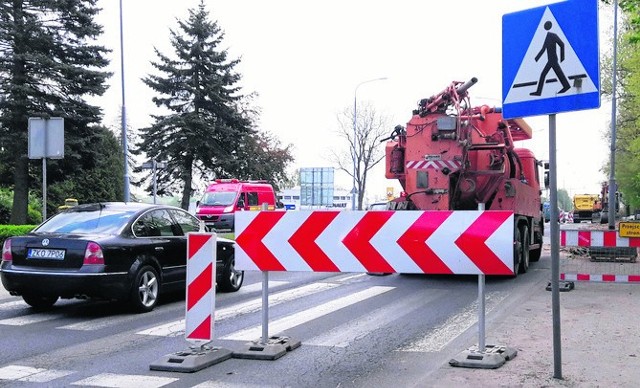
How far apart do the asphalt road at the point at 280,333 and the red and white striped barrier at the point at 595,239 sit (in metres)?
1.21

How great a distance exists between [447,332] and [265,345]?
2479 millimetres

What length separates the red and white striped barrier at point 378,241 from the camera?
6.25 m

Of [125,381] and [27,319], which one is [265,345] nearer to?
[125,381]

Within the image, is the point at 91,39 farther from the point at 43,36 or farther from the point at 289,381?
the point at 289,381

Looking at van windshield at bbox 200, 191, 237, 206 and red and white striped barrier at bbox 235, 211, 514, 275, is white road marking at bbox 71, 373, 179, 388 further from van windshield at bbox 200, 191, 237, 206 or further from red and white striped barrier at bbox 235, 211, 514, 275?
van windshield at bbox 200, 191, 237, 206

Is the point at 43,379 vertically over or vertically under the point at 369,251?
under

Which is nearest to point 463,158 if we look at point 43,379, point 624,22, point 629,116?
point 43,379

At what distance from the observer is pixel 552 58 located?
5410 mm

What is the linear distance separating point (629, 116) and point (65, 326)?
141 ft

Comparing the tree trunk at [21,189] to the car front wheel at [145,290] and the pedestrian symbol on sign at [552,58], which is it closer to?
the car front wheel at [145,290]

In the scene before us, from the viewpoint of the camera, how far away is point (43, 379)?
5930 millimetres

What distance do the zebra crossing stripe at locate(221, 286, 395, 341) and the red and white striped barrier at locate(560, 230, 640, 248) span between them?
134 inches

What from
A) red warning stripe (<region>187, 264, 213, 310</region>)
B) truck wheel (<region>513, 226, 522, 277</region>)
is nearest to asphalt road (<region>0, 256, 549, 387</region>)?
red warning stripe (<region>187, 264, 213, 310</region>)

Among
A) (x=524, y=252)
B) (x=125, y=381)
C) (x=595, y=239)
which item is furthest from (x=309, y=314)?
(x=524, y=252)
